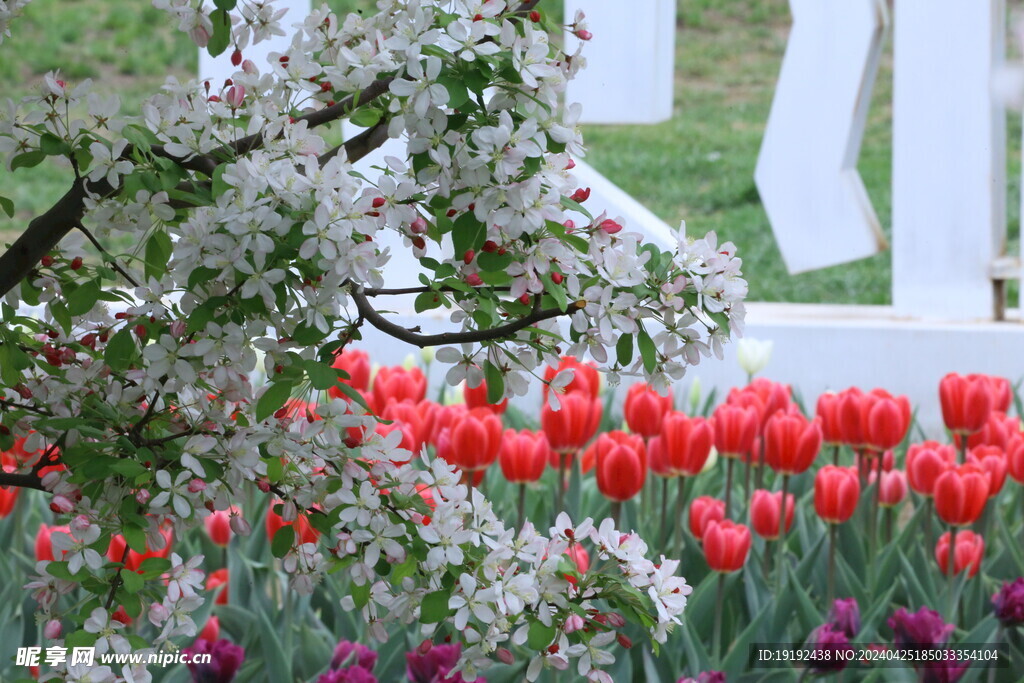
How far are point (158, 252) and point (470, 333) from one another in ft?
0.75

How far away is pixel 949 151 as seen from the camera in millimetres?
2855

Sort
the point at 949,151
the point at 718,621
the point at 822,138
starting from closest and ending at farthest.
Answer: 1. the point at 718,621
2. the point at 949,151
3. the point at 822,138

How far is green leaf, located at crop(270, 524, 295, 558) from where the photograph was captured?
859 millimetres

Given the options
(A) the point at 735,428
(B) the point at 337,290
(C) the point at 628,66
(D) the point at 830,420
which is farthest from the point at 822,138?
(B) the point at 337,290

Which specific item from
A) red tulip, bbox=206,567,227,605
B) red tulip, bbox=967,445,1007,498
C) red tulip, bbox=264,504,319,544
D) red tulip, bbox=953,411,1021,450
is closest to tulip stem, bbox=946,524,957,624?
red tulip, bbox=967,445,1007,498

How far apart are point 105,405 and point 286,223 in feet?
0.90

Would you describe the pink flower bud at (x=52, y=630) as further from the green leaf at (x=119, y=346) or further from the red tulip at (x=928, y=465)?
the red tulip at (x=928, y=465)

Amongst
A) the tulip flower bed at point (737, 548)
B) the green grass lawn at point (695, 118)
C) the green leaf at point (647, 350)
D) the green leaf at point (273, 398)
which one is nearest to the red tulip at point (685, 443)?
the tulip flower bed at point (737, 548)

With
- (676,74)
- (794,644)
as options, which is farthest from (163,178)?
(676,74)

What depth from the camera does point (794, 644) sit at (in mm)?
1490

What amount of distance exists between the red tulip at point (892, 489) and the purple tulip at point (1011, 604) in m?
0.49

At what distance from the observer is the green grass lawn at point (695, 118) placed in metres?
6.56

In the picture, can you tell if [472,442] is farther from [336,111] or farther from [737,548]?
[336,111]

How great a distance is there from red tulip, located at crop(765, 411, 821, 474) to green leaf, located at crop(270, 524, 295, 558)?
3.09 ft
